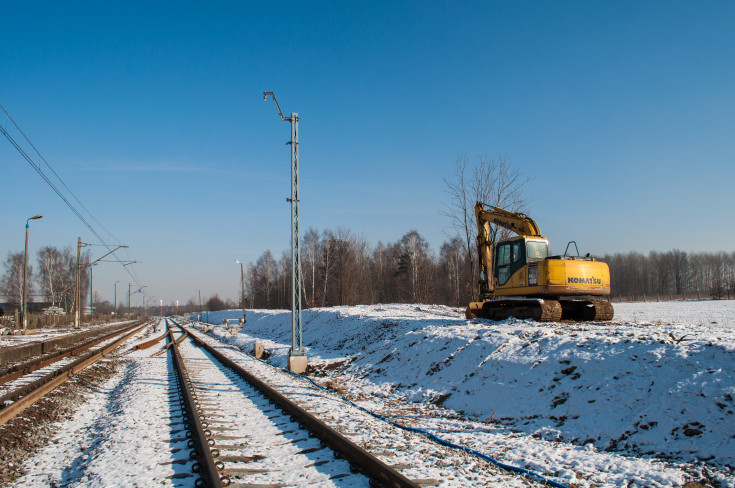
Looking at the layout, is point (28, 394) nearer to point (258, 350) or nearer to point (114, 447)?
point (114, 447)

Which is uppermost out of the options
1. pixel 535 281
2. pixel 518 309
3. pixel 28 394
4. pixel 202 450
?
pixel 535 281

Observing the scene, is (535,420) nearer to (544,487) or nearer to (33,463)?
(544,487)

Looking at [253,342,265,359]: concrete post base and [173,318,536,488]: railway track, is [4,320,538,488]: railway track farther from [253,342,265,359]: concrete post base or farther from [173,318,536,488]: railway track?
[253,342,265,359]: concrete post base

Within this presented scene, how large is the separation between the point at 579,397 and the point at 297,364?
8700mm

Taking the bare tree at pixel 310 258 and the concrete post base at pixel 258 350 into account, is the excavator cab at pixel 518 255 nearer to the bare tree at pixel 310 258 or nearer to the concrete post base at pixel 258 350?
the concrete post base at pixel 258 350

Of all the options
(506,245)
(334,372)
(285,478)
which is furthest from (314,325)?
(285,478)

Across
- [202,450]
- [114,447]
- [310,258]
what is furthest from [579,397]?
[310,258]

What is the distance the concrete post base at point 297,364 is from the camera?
13969 millimetres

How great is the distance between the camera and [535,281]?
553 inches

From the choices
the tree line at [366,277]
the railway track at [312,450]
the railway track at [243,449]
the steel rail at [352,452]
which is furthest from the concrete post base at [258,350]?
the tree line at [366,277]

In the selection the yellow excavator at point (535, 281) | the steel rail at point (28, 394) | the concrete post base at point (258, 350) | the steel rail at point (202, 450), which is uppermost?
the yellow excavator at point (535, 281)

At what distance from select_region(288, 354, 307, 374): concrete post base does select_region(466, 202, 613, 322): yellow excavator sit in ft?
20.1

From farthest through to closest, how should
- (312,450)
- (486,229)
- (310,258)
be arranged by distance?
(310,258) → (486,229) → (312,450)

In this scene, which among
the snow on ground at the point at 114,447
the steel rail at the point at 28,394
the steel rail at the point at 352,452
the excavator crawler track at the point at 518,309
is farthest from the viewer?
the excavator crawler track at the point at 518,309
